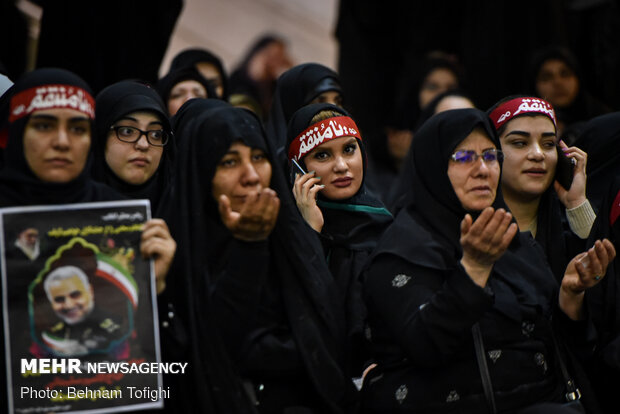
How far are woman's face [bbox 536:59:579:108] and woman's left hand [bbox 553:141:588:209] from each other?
7.53 ft

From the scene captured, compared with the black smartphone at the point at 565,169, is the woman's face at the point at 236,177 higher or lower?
lower

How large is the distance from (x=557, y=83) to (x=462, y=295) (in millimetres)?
3909

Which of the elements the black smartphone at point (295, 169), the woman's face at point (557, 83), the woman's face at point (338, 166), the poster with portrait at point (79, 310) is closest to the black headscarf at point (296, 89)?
the black smartphone at point (295, 169)

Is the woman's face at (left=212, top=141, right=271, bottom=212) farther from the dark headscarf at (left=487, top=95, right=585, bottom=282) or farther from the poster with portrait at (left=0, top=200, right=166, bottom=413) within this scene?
the dark headscarf at (left=487, top=95, right=585, bottom=282)

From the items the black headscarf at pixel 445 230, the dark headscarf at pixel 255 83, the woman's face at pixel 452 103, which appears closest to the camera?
the black headscarf at pixel 445 230

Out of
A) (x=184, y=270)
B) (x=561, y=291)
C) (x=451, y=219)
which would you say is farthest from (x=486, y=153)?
(x=184, y=270)

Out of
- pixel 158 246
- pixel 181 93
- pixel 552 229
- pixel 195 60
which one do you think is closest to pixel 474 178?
pixel 552 229

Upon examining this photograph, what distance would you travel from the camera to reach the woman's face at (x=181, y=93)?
5.19 meters

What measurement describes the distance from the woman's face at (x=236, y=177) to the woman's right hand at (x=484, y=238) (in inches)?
31.1

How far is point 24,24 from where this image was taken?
5.78 meters

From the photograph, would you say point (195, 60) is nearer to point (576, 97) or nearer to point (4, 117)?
point (4, 117)

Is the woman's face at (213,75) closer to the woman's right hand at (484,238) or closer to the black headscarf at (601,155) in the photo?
the black headscarf at (601,155)

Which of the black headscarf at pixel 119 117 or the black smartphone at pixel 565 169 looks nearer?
the black headscarf at pixel 119 117

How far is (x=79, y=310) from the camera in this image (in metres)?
2.88
